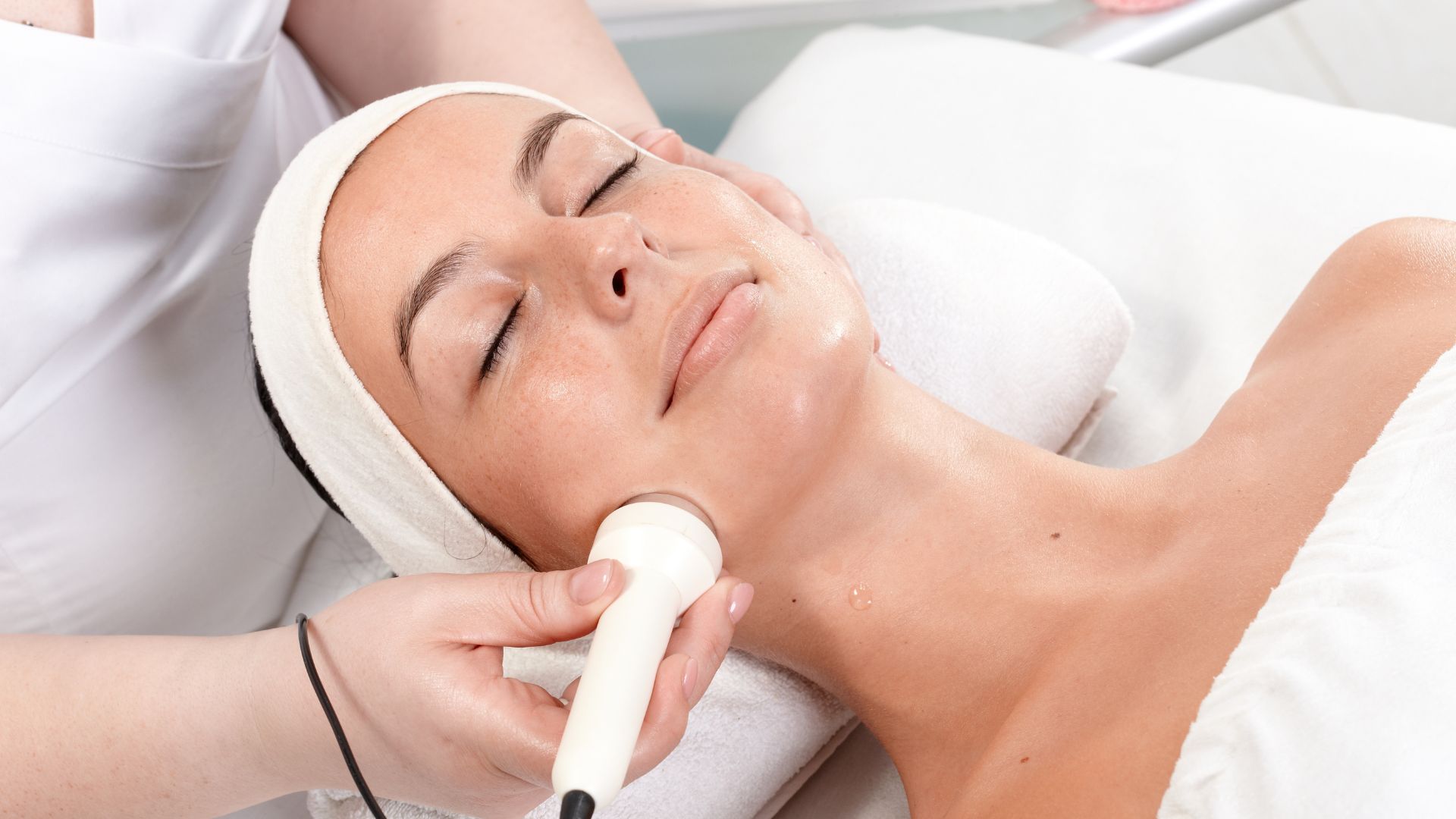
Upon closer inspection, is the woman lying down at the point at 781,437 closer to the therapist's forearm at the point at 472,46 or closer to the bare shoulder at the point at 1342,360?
the bare shoulder at the point at 1342,360

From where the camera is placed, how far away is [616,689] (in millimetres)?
799

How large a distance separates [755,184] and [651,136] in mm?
145

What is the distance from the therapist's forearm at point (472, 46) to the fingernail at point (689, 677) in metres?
0.95

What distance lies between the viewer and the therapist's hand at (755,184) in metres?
1.39

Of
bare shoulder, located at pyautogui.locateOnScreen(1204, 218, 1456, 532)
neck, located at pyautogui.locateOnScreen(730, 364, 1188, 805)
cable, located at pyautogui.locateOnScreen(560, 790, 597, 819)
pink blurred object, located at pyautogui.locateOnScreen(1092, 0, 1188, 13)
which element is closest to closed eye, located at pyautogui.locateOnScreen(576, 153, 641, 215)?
neck, located at pyautogui.locateOnScreen(730, 364, 1188, 805)

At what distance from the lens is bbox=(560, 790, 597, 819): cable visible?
0.74m

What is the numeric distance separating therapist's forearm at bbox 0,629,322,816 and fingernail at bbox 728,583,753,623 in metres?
0.42

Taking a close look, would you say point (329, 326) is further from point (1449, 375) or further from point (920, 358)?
point (1449, 375)

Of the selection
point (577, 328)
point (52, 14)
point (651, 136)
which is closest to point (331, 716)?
point (577, 328)

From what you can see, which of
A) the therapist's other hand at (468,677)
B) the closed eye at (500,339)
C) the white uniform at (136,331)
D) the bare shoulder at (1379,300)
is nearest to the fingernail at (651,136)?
the closed eye at (500,339)

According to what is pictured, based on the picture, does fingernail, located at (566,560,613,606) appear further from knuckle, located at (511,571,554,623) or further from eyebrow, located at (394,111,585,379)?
eyebrow, located at (394,111,585,379)

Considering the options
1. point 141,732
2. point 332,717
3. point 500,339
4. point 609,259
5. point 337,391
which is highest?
point 609,259

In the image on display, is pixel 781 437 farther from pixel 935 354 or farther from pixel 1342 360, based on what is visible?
pixel 1342 360

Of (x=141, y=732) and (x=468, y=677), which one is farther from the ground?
(x=468, y=677)
